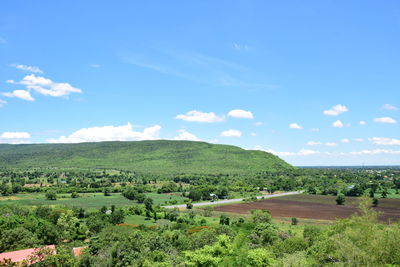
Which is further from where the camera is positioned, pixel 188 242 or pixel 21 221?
pixel 21 221

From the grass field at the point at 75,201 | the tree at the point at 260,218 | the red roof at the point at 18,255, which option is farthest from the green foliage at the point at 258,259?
the grass field at the point at 75,201

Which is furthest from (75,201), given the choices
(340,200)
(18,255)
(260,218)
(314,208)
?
(340,200)

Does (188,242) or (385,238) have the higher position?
(385,238)

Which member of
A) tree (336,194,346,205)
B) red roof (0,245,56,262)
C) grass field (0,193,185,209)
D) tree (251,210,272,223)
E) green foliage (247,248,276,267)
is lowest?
grass field (0,193,185,209)

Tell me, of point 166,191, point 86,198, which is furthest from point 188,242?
point 166,191

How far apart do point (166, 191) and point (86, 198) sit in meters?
44.8

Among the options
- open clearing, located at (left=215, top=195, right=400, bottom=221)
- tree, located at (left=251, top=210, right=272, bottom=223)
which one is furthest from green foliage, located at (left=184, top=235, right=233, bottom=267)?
open clearing, located at (left=215, top=195, right=400, bottom=221)

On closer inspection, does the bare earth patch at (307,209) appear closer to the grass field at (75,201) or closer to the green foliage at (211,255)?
the grass field at (75,201)

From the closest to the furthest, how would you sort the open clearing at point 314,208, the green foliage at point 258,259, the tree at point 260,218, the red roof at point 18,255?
the green foliage at point 258,259 → the red roof at point 18,255 → the tree at point 260,218 → the open clearing at point 314,208

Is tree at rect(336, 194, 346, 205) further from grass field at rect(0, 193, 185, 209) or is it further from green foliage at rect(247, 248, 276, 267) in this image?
green foliage at rect(247, 248, 276, 267)

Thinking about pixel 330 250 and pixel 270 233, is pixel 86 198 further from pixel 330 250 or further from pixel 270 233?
pixel 330 250

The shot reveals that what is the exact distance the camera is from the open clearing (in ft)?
322

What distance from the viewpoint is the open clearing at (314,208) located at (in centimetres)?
9819

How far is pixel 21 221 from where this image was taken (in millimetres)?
72250
